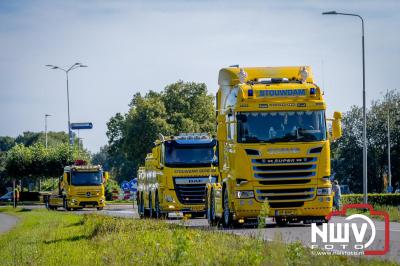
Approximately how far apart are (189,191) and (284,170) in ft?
34.0

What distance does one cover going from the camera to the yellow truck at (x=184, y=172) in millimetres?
34062

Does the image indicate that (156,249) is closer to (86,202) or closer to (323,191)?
(323,191)

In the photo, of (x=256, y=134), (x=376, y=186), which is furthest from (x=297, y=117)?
(x=376, y=186)

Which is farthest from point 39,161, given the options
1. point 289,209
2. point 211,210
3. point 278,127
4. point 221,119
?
point 278,127

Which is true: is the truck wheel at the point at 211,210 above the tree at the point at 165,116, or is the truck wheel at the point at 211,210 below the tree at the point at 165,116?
below

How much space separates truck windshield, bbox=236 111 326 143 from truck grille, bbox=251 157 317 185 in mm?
489

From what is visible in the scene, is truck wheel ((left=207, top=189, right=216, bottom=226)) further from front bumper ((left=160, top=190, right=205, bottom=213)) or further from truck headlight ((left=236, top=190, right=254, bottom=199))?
front bumper ((left=160, top=190, right=205, bottom=213))

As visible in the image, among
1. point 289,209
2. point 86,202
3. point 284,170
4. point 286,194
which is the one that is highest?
point 284,170

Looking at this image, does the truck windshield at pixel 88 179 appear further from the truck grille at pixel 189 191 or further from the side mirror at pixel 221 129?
the side mirror at pixel 221 129

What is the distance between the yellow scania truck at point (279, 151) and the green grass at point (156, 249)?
2.20 meters

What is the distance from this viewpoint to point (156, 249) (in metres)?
16.7

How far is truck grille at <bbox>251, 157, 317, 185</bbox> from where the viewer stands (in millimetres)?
24125

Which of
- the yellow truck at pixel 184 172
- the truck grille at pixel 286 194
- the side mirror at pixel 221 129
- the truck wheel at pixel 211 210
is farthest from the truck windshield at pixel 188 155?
the truck grille at pixel 286 194

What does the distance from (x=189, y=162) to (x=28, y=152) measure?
6847 centimetres
